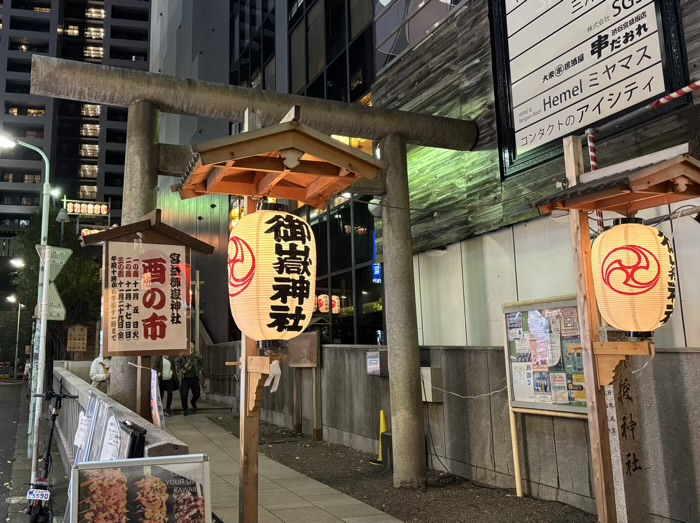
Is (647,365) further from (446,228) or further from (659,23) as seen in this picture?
(446,228)

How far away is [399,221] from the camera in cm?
959

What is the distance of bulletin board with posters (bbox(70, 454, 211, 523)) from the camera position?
360 centimetres

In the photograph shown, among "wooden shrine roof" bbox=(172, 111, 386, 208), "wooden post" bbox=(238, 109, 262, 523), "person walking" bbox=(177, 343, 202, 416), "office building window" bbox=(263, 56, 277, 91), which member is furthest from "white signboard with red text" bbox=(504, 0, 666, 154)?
"office building window" bbox=(263, 56, 277, 91)

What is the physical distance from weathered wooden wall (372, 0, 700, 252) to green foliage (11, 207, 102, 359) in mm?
31710

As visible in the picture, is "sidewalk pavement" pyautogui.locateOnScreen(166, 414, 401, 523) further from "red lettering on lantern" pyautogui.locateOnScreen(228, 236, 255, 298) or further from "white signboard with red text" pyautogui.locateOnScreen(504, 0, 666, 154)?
"white signboard with red text" pyautogui.locateOnScreen(504, 0, 666, 154)

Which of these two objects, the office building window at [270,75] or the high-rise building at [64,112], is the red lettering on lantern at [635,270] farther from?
the high-rise building at [64,112]

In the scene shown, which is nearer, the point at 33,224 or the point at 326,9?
the point at 326,9

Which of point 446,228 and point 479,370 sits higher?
point 446,228

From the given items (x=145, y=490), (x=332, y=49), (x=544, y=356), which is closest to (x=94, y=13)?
(x=332, y=49)

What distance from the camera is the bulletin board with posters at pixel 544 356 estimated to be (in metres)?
7.22

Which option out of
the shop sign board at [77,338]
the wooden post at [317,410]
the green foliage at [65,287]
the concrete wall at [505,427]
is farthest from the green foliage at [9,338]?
the concrete wall at [505,427]

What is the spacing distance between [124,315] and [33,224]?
138 ft

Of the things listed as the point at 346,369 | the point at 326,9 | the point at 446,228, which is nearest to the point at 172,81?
the point at 446,228

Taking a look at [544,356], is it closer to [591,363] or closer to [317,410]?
[591,363]
